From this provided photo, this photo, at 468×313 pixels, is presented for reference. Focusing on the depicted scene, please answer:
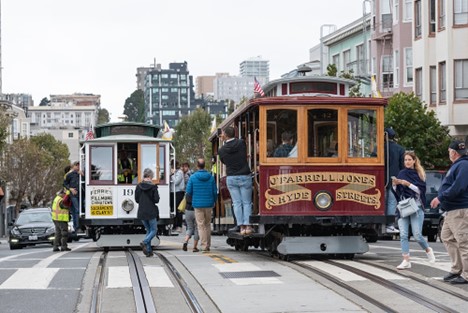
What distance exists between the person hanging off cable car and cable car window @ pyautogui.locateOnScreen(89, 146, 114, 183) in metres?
0.21

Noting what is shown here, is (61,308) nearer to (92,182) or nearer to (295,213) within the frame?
(295,213)

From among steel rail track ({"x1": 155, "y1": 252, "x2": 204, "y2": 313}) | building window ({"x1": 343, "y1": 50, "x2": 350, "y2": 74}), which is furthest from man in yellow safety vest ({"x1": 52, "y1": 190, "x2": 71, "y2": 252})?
building window ({"x1": 343, "y1": 50, "x2": 350, "y2": 74})

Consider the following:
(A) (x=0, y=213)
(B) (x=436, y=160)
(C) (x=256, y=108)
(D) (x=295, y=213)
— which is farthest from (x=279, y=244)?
(A) (x=0, y=213)

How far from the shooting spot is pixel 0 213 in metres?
58.5

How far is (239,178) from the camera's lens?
17984 mm

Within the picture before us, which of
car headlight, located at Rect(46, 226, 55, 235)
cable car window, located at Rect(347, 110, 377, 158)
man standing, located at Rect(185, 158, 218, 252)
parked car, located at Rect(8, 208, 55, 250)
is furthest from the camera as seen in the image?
car headlight, located at Rect(46, 226, 55, 235)

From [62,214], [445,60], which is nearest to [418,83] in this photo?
[445,60]

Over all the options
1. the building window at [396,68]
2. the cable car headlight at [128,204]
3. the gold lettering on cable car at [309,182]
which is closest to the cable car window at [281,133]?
the gold lettering on cable car at [309,182]

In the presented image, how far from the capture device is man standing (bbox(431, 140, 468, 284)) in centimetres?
1338

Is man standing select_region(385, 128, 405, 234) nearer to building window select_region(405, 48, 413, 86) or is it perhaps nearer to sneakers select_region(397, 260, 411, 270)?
sneakers select_region(397, 260, 411, 270)

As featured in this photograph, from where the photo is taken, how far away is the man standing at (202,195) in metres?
20.5

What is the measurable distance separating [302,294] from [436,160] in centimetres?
2802

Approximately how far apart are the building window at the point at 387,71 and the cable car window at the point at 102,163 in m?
29.7

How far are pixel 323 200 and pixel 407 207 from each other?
209 cm
